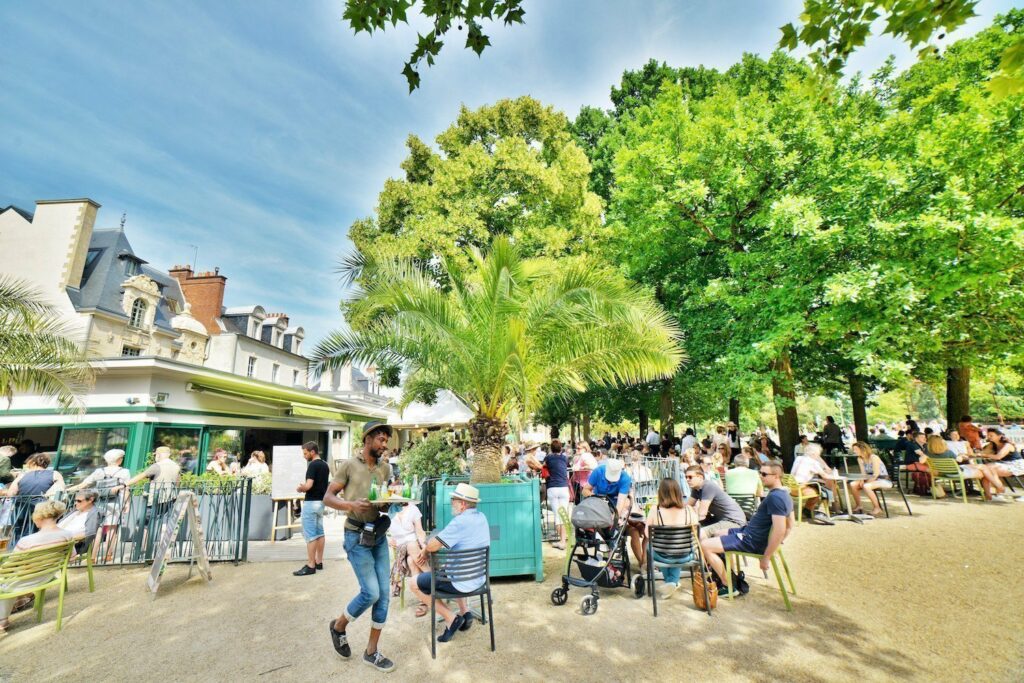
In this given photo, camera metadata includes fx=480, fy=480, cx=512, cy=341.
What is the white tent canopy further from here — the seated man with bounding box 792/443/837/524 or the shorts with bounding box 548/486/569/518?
the seated man with bounding box 792/443/837/524

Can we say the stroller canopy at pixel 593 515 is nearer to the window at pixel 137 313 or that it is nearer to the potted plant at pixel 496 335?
the potted plant at pixel 496 335

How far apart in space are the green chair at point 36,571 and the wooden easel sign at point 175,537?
0.86m

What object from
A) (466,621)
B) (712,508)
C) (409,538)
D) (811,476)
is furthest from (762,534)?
(811,476)

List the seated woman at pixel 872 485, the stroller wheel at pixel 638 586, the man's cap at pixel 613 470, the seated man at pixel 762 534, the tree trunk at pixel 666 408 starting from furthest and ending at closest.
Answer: the tree trunk at pixel 666 408 < the seated woman at pixel 872 485 < the man's cap at pixel 613 470 < the stroller wheel at pixel 638 586 < the seated man at pixel 762 534

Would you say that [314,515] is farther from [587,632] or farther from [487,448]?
[587,632]

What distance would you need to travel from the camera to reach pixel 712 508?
19.7 ft

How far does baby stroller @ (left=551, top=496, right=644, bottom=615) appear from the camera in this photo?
5430 millimetres

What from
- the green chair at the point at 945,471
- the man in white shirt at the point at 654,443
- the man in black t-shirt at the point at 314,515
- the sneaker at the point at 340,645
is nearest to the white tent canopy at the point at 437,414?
the man in white shirt at the point at 654,443

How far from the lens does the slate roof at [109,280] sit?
18234 millimetres

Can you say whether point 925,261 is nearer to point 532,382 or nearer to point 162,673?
point 532,382

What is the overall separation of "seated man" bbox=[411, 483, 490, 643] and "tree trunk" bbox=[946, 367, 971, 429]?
17.3 metres

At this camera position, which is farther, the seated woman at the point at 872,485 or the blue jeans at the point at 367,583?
the seated woman at the point at 872,485

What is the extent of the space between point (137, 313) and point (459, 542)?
21.5m

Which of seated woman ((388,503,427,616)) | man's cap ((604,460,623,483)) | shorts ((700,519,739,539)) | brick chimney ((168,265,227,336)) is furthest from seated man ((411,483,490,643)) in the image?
brick chimney ((168,265,227,336))
